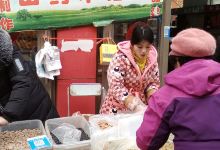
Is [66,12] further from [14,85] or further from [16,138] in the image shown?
[16,138]

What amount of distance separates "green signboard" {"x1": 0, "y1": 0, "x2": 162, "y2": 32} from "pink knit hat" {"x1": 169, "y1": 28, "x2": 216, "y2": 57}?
2.15 m

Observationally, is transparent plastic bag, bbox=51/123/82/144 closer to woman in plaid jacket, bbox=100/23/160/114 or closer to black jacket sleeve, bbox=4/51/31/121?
black jacket sleeve, bbox=4/51/31/121

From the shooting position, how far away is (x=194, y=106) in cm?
162

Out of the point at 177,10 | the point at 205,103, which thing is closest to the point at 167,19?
the point at 177,10

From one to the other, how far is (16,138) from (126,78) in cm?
104

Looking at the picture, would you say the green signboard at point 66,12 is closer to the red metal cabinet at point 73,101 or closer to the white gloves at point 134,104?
the red metal cabinet at point 73,101

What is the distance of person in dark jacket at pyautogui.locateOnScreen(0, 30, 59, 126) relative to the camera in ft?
7.49

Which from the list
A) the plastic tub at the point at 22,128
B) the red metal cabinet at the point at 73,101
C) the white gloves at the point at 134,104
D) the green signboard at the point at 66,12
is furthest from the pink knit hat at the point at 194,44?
the red metal cabinet at the point at 73,101

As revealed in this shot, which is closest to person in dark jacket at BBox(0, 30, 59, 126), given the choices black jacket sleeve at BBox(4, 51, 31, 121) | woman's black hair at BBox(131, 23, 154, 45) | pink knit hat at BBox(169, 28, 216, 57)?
black jacket sleeve at BBox(4, 51, 31, 121)

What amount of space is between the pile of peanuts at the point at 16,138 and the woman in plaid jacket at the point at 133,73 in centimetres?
75

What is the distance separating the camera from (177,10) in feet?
20.4

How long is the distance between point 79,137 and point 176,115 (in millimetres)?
995

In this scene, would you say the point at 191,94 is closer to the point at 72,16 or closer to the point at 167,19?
the point at 72,16

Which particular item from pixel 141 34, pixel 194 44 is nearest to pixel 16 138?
pixel 141 34
